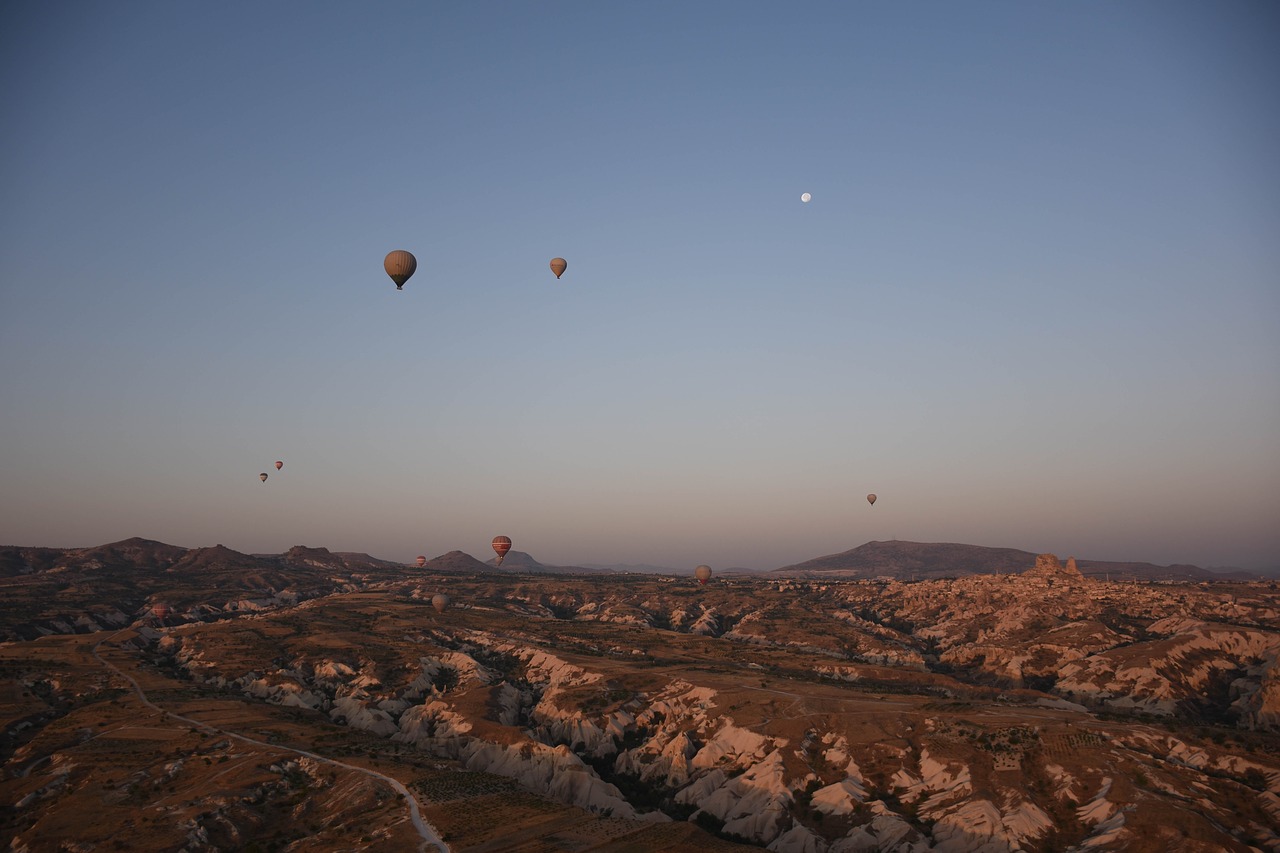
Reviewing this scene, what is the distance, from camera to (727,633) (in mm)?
163500

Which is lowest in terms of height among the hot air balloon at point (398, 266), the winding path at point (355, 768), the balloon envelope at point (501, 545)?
the winding path at point (355, 768)

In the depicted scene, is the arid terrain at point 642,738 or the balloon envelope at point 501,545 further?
the balloon envelope at point 501,545

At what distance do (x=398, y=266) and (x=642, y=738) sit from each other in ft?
210

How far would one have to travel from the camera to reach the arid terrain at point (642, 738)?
5116 centimetres

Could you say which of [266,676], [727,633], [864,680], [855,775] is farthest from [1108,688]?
[266,676]

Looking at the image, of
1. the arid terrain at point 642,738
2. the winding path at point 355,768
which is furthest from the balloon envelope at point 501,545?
the winding path at point 355,768

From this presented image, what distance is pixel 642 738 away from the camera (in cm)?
8012

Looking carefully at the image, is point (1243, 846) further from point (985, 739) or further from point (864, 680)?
point (864, 680)

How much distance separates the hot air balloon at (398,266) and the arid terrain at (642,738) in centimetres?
5350

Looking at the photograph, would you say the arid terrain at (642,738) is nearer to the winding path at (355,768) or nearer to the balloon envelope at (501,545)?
the winding path at (355,768)

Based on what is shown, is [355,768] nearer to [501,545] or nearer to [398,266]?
[398,266]

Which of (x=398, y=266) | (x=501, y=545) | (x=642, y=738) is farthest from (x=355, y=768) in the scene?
(x=501, y=545)

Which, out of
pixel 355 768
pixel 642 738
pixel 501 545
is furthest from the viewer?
pixel 501 545

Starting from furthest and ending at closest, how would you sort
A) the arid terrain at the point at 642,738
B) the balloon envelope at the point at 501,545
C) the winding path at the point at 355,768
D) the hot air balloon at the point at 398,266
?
the balloon envelope at the point at 501,545
the hot air balloon at the point at 398,266
the arid terrain at the point at 642,738
the winding path at the point at 355,768
